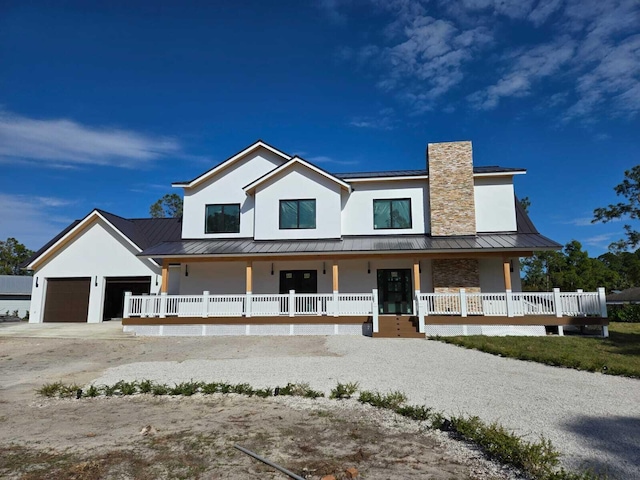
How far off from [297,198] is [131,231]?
35.1 ft

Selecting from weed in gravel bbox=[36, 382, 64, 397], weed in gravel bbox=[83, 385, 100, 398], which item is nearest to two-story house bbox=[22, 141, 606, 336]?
weed in gravel bbox=[36, 382, 64, 397]

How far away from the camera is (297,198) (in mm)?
19500

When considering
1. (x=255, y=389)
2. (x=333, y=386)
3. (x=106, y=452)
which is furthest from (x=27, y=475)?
(x=333, y=386)

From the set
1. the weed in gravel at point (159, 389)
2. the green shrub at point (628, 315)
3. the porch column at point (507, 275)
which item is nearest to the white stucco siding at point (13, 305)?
the weed in gravel at point (159, 389)

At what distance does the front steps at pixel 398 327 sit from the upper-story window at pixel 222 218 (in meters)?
8.91

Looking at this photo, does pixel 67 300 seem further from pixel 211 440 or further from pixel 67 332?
pixel 211 440

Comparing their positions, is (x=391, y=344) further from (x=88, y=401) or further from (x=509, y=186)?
(x=509, y=186)

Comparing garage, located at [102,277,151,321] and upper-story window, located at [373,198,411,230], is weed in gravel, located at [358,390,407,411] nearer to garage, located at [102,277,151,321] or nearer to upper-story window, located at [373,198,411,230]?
upper-story window, located at [373,198,411,230]

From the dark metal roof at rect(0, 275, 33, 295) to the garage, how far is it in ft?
63.0

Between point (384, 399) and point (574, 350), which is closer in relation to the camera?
point (384, 399)

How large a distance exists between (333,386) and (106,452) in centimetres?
446

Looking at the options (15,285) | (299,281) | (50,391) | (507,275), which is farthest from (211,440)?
(15,285)

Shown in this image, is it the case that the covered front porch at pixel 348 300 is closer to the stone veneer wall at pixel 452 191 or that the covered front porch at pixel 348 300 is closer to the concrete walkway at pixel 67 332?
the concrete walkway at pixel 67 332

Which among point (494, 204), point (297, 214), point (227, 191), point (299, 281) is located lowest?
point (299, 281)
